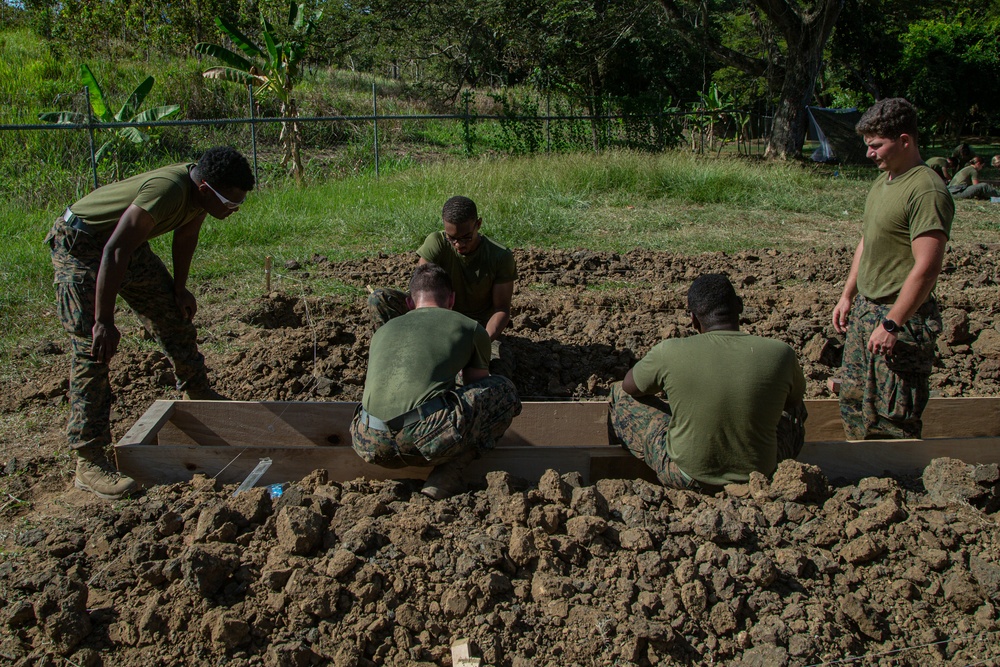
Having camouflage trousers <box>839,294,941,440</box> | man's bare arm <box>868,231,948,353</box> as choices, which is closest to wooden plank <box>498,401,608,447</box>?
camouflage trousers <box>839,294,941,440</box>

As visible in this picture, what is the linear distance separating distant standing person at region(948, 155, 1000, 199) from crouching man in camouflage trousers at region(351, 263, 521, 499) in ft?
46.2

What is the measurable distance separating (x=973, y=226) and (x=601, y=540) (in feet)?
36.9

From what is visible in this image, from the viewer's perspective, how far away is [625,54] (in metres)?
24.6

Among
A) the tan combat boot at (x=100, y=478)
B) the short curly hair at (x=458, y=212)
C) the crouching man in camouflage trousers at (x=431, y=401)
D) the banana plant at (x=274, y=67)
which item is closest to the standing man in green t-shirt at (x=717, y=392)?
the crouching man in camouflage trousers at (x=431, y=401)

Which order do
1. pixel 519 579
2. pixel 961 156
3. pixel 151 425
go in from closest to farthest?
pixel 519 579, pixel 151 425, pixel 961 156

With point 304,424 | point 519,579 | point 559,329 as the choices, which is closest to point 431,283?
point 304,424

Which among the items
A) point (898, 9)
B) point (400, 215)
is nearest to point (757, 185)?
point (400, 215)

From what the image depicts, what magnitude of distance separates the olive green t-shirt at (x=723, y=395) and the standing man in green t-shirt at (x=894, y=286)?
0.69 m

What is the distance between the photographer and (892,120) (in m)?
3.75

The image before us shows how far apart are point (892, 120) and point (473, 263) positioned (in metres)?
2.71

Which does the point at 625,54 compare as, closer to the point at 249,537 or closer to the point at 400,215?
the point at 400,215

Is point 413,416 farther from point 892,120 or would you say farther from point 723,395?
point 892,120

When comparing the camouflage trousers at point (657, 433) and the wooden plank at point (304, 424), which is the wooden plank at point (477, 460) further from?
the wooden plank at point (304, 424)

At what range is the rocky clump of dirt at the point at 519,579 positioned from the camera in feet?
9.54
